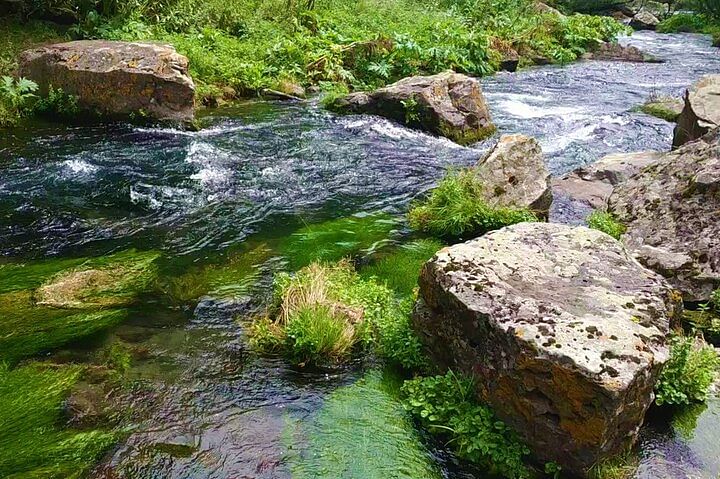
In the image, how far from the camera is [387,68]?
17031 millimetres

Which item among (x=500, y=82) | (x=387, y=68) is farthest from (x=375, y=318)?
(x=500, y=82)

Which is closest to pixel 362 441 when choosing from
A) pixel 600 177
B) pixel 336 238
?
pixel 336 238

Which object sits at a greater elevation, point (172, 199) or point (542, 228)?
point (542, 228)

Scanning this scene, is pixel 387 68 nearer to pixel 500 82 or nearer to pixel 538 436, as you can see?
pixel 500 82

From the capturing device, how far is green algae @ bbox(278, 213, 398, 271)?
22.1 ft

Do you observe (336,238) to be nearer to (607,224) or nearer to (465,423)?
(607,224)

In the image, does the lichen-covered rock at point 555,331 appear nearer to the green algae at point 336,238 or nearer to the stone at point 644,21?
the green algae at point 336,238

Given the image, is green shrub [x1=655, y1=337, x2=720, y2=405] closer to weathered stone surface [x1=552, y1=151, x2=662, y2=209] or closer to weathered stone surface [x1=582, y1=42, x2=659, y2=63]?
weathered stone surface [x1=552, y1=151, x2=662, y2=209]

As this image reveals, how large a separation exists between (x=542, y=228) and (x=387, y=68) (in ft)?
41.8

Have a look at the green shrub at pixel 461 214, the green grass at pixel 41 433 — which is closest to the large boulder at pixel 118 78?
the green shrub at pixel 461 214

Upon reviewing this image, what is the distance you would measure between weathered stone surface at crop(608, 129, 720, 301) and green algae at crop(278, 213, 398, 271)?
119 inches

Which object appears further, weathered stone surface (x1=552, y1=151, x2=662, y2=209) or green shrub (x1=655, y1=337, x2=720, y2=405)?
weathered stone surface (x1=552, y1=151, x2=662, y2=209)

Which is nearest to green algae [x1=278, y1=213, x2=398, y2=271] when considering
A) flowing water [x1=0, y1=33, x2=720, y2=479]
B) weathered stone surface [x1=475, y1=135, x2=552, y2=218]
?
flowing water [x1=0, y1=33, x2=720, y2=479]

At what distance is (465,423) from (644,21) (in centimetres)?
3766
